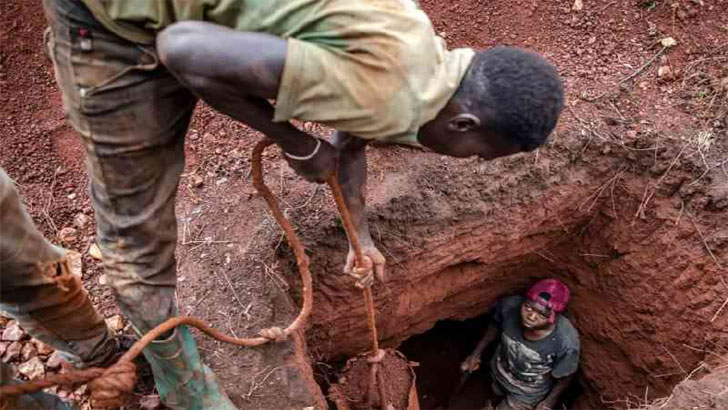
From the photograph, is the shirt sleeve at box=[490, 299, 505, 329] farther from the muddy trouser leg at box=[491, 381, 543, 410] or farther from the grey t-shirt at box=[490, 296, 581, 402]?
the muddy trouser leg at box=[491, 381, 543, 410]

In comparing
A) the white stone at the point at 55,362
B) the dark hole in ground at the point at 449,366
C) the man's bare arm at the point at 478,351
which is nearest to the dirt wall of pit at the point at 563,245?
the man's bare arm at the point at 478,351

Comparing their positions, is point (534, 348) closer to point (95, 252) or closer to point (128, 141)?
point (95, 252)

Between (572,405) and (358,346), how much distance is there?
1.88 meters

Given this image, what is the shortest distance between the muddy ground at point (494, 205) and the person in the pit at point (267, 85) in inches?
34.9

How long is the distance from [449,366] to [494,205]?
6.72 ft

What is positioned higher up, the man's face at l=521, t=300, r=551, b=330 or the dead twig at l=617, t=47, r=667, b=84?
the dead twig at l=617, t=47, r=667, b=84

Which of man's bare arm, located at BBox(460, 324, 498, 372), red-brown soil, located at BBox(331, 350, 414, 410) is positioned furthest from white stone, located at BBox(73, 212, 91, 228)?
man's bare arm, located at BBox(460, 324, 498, 372)

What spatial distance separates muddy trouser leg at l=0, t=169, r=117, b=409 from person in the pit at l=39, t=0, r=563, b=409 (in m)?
0.18

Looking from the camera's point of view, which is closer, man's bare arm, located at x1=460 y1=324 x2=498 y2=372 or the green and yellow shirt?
the green and yellow shirt

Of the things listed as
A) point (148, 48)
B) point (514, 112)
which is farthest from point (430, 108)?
point (148, 48)

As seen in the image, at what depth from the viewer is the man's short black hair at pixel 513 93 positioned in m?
1.72

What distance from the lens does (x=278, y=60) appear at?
5.30ft

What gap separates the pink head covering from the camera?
3996 mm

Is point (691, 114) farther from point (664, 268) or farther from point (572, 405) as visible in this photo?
point (572, 405)
